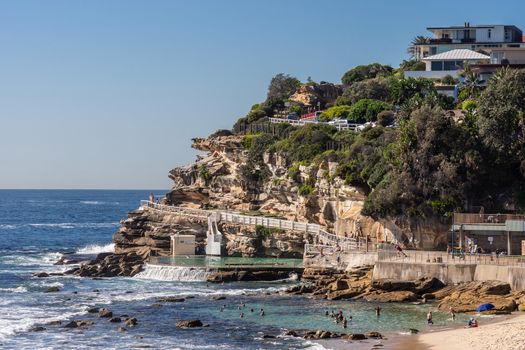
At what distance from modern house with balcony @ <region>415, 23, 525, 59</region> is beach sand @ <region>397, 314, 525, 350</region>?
66032 mm

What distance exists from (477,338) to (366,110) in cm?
5583

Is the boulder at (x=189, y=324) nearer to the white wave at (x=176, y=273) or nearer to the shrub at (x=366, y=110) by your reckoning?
the white wave at (x=176, y=273)

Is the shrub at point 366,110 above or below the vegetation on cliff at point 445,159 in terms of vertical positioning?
above

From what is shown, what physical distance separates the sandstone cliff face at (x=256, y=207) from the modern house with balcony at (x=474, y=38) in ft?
94.2

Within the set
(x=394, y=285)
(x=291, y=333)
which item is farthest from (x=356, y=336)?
(x=394, y=285)

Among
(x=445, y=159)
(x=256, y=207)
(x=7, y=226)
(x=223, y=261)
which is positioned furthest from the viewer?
(x=7, y=226)

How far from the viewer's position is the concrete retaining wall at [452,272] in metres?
53.4

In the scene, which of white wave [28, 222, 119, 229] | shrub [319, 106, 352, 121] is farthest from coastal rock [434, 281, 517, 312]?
white wave [28, 222, 119, 229]

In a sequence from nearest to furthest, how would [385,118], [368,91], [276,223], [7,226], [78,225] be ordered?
[276,223], [385,118], [368,91], [7,226], [78,225]

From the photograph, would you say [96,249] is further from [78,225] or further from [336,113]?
[78,225]

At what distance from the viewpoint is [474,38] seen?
356ft

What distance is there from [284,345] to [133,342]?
7.84 metres

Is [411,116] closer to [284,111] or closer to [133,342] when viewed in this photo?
[133,342]

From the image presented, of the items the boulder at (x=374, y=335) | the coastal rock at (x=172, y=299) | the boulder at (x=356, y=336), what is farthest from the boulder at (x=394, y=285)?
Answer: the coastal rock at (x=172, y=299)
